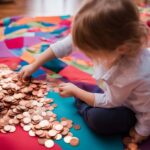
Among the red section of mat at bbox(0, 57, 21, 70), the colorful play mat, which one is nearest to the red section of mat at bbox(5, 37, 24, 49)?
the colorful play mat

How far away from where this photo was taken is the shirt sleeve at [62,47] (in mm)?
1064

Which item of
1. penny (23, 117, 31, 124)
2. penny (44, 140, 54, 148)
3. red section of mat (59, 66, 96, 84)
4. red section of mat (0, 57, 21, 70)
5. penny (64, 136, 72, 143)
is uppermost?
red section of mat (0, 57, 21, 70)

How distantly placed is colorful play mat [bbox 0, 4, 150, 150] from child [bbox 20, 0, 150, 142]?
37mm

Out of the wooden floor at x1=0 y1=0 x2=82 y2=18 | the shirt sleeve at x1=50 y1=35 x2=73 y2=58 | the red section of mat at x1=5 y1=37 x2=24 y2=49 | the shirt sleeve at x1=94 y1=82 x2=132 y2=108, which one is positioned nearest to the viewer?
the shirt sleeve at x1=94 y1=82 x2=132 y2=108

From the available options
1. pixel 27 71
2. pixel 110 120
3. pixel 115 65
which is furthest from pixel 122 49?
pixel 27 71

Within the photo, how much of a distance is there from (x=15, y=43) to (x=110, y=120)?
67 cm

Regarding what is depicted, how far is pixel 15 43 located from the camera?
1.38 metres

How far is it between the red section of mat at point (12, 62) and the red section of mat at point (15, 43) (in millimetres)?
109

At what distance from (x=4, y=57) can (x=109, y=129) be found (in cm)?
60

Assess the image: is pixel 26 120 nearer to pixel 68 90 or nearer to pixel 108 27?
pixel 68 90

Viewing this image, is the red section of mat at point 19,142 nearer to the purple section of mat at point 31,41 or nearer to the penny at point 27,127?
the penny at point 27,127

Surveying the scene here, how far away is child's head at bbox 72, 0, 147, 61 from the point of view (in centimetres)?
73

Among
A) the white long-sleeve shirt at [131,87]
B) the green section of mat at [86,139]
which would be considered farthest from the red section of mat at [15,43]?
the white long-sleeve shirt at [131,87]

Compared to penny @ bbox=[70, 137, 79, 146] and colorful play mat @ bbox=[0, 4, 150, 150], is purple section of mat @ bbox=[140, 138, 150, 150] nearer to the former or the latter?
colorful play mat @ bbox=[0, 4, 150, 150]
